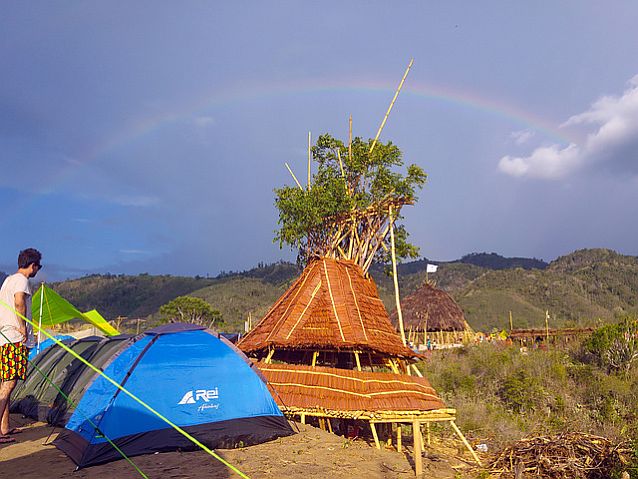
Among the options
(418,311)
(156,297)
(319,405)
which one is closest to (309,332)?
(319,405)

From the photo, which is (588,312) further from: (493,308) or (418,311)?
(418,311)

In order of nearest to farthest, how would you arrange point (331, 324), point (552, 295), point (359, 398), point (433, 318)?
point (359, 398) < point (331, 324) < point (433, 318) < point (552, 295)

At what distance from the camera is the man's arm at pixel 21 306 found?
7.47 m

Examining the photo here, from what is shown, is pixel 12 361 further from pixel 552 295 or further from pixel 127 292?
pixel 127 292

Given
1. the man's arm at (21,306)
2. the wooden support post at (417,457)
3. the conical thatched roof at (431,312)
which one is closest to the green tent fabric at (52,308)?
the man's arm at (21,306)

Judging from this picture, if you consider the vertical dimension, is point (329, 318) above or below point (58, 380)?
above

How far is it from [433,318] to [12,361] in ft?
106

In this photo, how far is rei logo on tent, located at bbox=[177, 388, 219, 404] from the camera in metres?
7.49

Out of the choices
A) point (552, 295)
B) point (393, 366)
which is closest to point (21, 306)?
point (393, 366)

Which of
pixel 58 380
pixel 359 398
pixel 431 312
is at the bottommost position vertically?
pixel 359 398

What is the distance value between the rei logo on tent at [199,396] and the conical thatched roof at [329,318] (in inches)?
129

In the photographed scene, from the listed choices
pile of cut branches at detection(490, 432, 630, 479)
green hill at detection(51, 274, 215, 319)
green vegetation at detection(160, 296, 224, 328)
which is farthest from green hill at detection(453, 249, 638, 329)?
pile of cut branches at detection(490, 432, 630, 479)

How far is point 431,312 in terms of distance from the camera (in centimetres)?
3747

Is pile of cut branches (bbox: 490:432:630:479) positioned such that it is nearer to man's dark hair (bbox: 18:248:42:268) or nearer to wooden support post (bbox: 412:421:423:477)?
wooden support post (bbox: 412:421:423:477)
